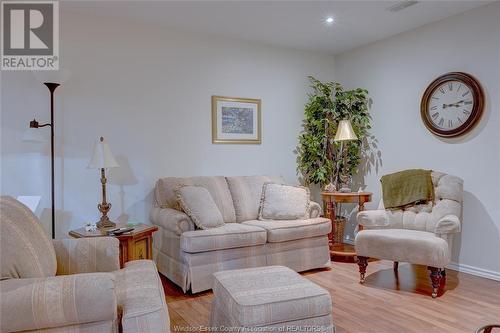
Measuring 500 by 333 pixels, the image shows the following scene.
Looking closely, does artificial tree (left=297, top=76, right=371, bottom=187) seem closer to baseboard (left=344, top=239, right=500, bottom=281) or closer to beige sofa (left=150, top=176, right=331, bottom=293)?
beige sofa (left=150, top=176, right=331, bottom=293)

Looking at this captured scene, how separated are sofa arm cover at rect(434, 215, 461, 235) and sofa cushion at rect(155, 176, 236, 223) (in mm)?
1865

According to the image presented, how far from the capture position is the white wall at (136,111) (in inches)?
130

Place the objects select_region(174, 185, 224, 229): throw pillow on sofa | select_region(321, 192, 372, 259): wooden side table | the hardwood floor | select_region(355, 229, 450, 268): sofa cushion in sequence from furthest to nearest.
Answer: select_region(321, 192, 372, 259): wooden side table, select_region(174, 185, 224, 229): throw pillow on sofa, select_region(355, 229, 450, 268): sofa cushion, the hardwood floor

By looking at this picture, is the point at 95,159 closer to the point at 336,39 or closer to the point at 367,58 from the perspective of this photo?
the point at 336,39

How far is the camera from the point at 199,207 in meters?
3.27

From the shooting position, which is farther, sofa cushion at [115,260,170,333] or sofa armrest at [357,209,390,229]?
sofa armrest at [357,209,390,229]

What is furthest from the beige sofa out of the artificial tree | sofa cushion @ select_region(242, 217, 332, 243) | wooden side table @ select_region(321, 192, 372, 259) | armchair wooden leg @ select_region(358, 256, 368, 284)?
the artificial tree

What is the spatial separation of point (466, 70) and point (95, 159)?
3.52 meters

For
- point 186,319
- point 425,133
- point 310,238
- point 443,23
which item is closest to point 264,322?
point 186,319

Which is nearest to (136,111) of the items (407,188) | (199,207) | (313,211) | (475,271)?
(199,207)

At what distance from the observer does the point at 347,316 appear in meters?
2.58

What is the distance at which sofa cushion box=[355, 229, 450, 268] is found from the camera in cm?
288

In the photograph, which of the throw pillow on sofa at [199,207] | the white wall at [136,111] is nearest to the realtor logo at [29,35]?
the white wall at [136,111]

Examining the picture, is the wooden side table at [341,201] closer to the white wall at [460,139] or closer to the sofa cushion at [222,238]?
the white wall at [460,139]
